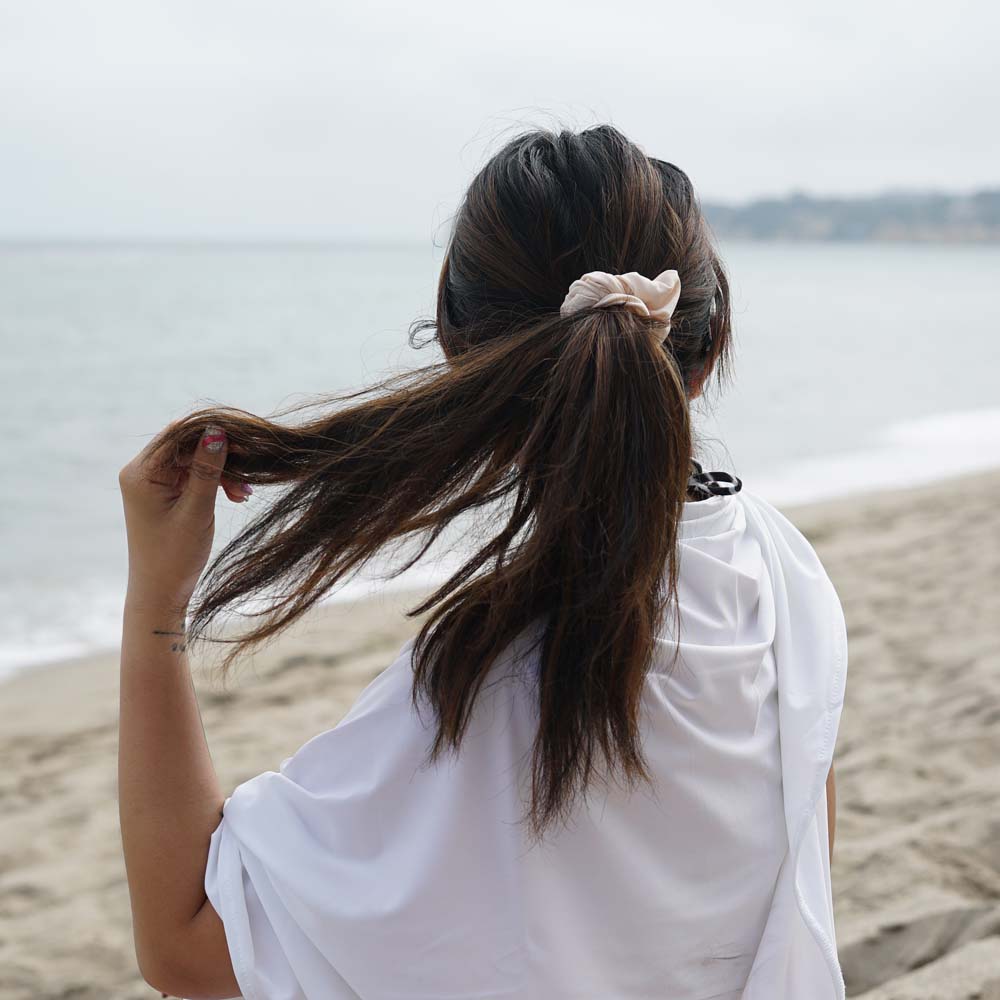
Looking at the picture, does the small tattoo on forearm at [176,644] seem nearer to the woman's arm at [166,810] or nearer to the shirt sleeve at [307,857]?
the woman's arm at [166,810]

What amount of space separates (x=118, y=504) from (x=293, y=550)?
662 cm

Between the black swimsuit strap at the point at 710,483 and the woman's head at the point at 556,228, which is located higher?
the woman's head at the point at 556,228

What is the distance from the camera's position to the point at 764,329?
24.2 meters

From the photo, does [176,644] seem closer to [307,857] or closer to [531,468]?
[307,857]

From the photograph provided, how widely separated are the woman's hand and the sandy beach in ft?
1.88

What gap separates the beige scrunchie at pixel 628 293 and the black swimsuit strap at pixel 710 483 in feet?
0.62

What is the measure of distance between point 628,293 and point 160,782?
2.11 feet

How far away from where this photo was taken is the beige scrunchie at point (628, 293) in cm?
94

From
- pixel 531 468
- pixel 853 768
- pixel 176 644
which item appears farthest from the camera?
pixel 853 768

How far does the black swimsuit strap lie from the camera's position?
110 centimetres

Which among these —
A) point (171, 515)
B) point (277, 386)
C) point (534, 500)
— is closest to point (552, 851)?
point (534, 500)

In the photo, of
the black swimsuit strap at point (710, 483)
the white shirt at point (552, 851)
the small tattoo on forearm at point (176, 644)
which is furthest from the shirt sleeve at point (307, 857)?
the black swimsuit strap at point (710, 483)

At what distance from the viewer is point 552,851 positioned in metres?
0.97

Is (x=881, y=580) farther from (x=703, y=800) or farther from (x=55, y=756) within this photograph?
(x=703, y=800)
